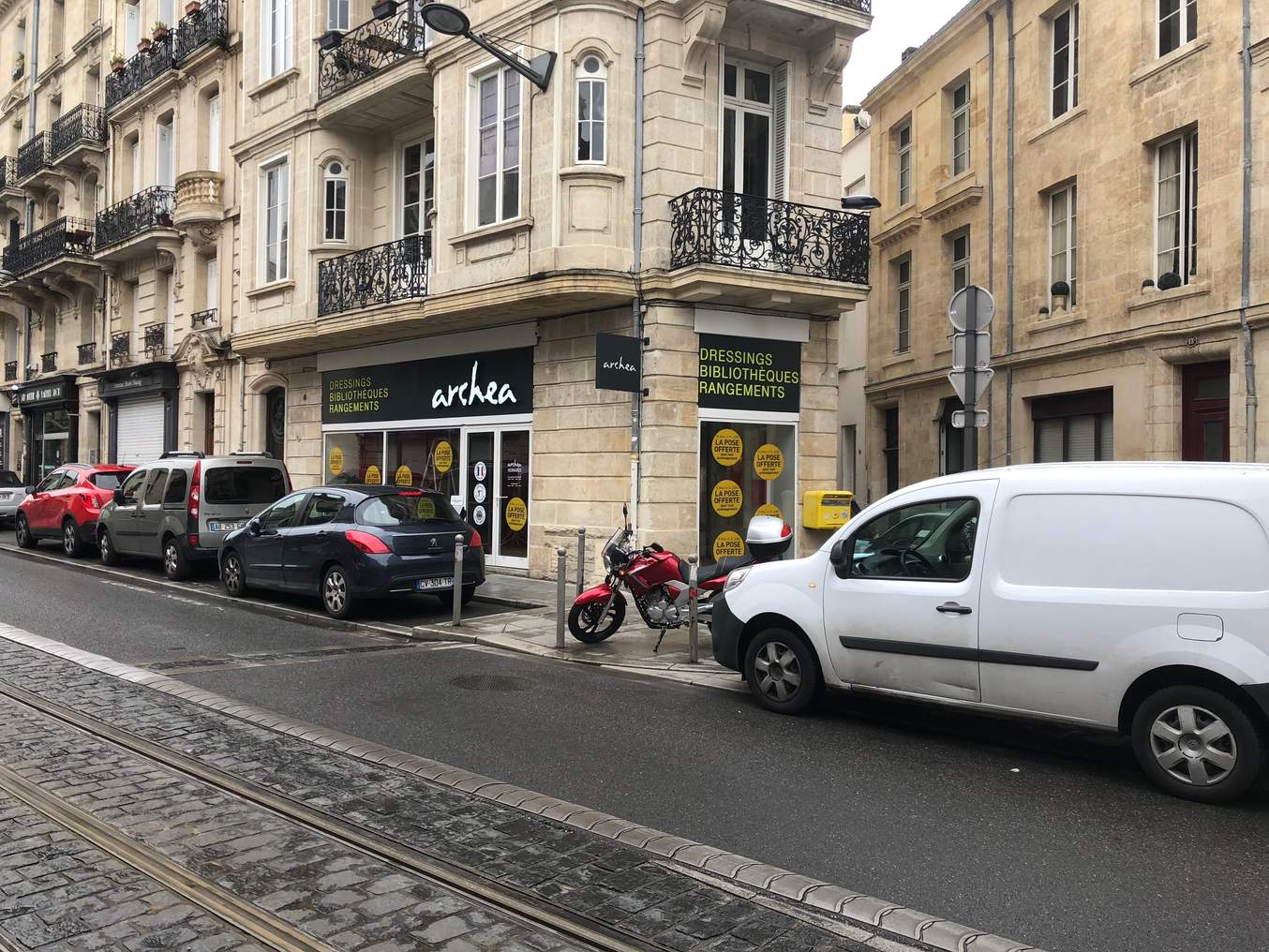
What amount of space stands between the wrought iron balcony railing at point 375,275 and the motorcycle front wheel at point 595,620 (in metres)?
7.90

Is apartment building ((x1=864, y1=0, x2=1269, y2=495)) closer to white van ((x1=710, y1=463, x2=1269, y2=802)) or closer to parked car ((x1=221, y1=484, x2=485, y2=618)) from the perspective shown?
white van ((x1=710, y1=463, x2=1269, y2=802))

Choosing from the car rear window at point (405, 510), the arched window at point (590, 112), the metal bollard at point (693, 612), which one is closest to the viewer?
the metal bollard at point (693, 612)

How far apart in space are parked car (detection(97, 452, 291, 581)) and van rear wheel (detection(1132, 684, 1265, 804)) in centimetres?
1249

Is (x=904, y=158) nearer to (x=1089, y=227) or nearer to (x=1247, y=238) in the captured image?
(x=1089, y=227)

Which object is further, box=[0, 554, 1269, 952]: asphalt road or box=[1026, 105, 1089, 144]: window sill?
box=[1026, 105, 1089, 144]: window sill

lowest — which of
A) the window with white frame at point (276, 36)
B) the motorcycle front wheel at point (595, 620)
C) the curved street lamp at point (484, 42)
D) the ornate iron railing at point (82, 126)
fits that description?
the motorcycle front wheel at point (595, 620)

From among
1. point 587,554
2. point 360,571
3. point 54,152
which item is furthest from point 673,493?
point 54,152

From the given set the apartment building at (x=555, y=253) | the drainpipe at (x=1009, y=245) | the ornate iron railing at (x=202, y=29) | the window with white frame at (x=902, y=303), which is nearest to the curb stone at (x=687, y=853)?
the apartment building at (x=555, y=253)

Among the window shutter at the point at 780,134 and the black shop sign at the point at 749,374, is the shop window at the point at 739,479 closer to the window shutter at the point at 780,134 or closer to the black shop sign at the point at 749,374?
the black shop sign at the point at 749,374

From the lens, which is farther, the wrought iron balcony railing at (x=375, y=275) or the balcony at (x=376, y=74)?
the balcony at (x=376, y=74)

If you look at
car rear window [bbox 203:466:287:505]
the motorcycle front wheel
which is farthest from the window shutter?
car rear window [bbox 203:466:287:505]

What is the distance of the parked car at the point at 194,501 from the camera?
1430 centimetres

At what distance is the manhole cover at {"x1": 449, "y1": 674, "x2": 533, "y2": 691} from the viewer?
7.71m

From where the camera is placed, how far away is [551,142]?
1378cm
